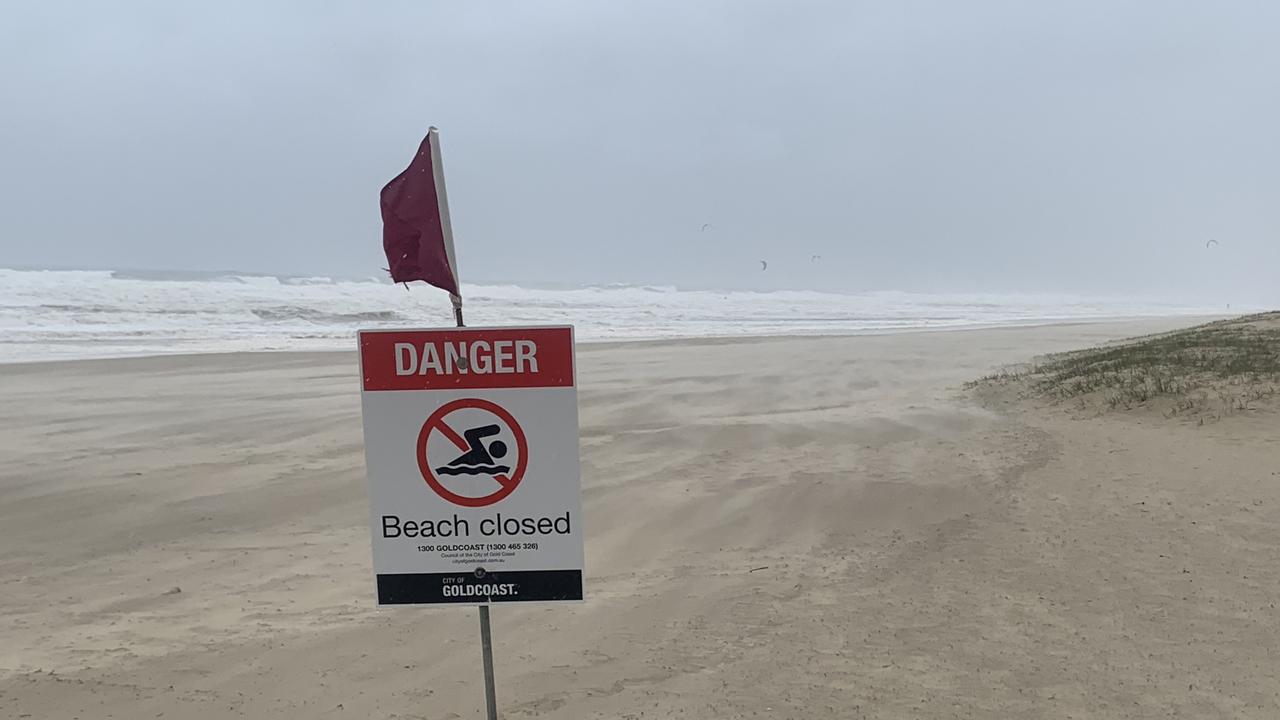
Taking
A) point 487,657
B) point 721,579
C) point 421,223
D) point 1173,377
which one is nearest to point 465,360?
point 421,223

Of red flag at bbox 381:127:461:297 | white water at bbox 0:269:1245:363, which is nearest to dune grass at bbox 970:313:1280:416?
red flag at bbox 381:127:461:297

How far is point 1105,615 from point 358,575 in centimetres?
441

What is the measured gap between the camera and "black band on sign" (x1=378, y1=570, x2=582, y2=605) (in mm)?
2736

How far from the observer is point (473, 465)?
2.73m

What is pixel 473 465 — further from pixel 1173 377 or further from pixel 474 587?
pixel 1173 377

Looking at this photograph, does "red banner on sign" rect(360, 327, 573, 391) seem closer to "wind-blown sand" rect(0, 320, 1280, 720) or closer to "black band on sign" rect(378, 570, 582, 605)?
"black band on sign" rect(378, 570, 582, 605)

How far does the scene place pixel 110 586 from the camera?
5012 mm

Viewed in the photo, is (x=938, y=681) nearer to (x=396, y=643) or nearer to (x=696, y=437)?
(x=396, y=643)

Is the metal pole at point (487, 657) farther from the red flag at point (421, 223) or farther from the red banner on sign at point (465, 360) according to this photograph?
the red flag at point (421, 223)

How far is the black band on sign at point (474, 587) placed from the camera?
274 centimetres

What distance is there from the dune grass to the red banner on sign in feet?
27.2

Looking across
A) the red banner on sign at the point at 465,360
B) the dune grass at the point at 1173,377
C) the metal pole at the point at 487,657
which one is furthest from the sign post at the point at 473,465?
the dune grass at the point at 1173,377

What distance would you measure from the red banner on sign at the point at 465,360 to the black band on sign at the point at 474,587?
0.66 meters

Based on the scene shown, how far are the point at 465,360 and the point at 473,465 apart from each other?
1.20 ft
